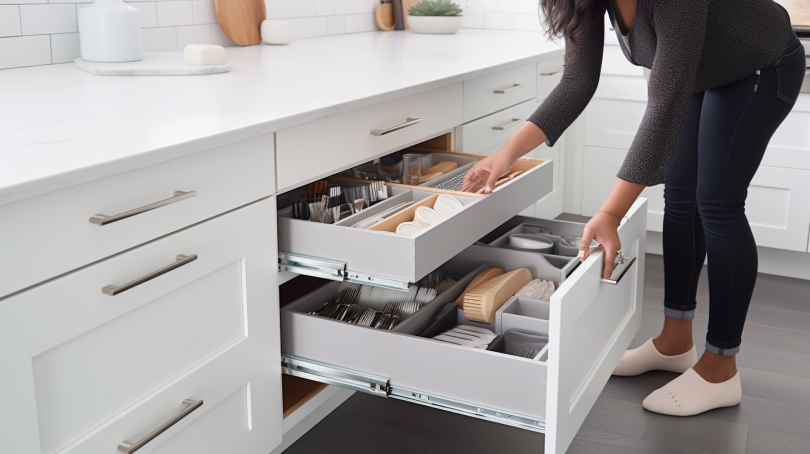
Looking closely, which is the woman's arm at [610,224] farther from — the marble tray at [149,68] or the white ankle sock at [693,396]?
the marble tray at [149,68]

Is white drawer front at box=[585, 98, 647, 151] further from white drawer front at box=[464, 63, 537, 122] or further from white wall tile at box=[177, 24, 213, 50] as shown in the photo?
white wall tile at box=[177, 24, 213, 50]

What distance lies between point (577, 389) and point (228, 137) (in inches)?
28.0

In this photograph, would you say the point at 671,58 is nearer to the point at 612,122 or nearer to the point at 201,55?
the point at 201,55

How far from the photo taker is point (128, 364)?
1046 mm

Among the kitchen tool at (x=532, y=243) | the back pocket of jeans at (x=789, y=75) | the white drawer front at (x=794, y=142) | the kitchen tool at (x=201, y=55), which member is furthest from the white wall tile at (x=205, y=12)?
the white drawer front at (x=794, y=142)

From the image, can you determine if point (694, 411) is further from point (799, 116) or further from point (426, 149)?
point (799, 116)

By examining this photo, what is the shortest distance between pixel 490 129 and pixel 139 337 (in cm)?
140

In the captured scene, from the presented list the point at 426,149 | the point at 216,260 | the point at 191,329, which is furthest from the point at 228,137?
the point at 426,149

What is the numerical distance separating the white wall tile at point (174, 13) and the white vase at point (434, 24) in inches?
43.6

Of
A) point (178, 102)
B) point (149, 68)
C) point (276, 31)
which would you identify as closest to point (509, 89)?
point (276, 31)

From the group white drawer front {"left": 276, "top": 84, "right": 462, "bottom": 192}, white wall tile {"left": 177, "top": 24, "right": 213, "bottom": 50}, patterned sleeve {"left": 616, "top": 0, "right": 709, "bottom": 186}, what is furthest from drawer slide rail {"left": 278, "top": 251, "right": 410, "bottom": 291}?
white wall tile {"left": 177, "top": 24, "right": 213, "bottom": 50}

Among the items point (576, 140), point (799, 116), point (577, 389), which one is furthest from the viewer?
point (576, 140)

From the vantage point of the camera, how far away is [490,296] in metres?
1.50

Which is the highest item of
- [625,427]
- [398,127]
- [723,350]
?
[398,127]
